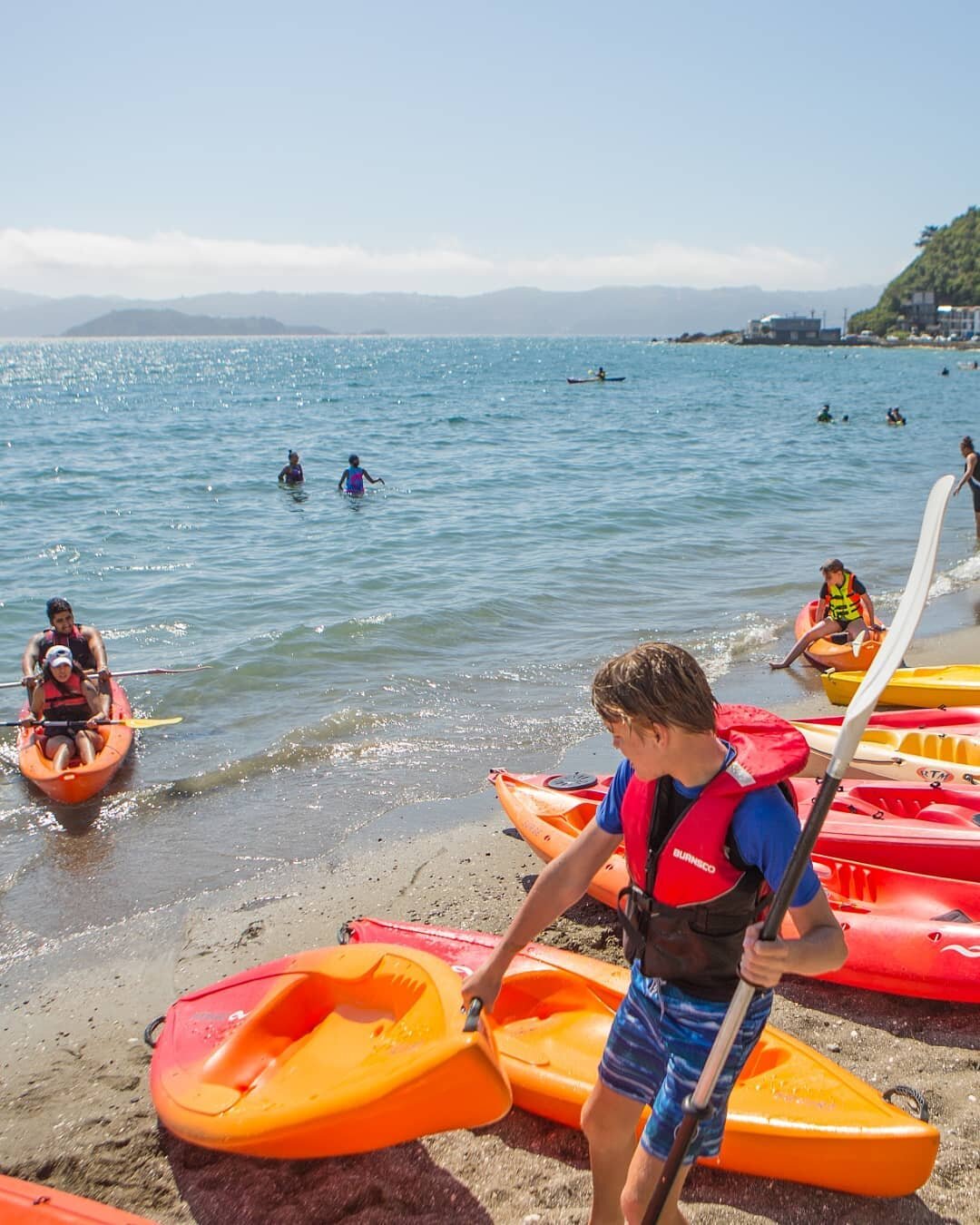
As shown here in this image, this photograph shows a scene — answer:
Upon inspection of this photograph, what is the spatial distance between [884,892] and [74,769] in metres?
5.63

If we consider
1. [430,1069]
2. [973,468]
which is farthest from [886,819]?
[973,468]

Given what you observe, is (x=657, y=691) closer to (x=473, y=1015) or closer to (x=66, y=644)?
(x=473, y=1015)

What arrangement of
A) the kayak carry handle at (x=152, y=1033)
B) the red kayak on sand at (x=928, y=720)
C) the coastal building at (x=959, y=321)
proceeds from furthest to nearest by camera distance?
the coastal building at (x=959, y=321)
the red kayak on sand at (x=928, y=720)
the kayak carry handle at (x=152, y=1033)

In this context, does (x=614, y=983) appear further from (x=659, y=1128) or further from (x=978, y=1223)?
(x=659, y=1128)

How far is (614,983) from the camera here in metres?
4.10

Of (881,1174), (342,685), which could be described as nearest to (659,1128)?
(881,1174)

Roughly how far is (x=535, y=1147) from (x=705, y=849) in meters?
1.84

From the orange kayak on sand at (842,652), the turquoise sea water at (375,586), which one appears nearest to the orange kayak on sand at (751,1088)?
the turquoise sea water at (375,586)

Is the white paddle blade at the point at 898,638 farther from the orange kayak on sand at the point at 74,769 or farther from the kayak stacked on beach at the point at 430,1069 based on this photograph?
the orange kayak on sand at the point at 74,769

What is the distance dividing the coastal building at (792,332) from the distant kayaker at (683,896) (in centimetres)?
13114

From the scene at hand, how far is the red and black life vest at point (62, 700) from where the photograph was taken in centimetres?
830

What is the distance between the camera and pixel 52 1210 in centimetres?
300

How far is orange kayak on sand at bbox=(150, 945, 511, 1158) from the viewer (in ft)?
9.76

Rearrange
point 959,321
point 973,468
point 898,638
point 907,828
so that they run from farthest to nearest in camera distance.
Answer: point 959,321 < point 973,468 < point 907,828 < point 898,638
